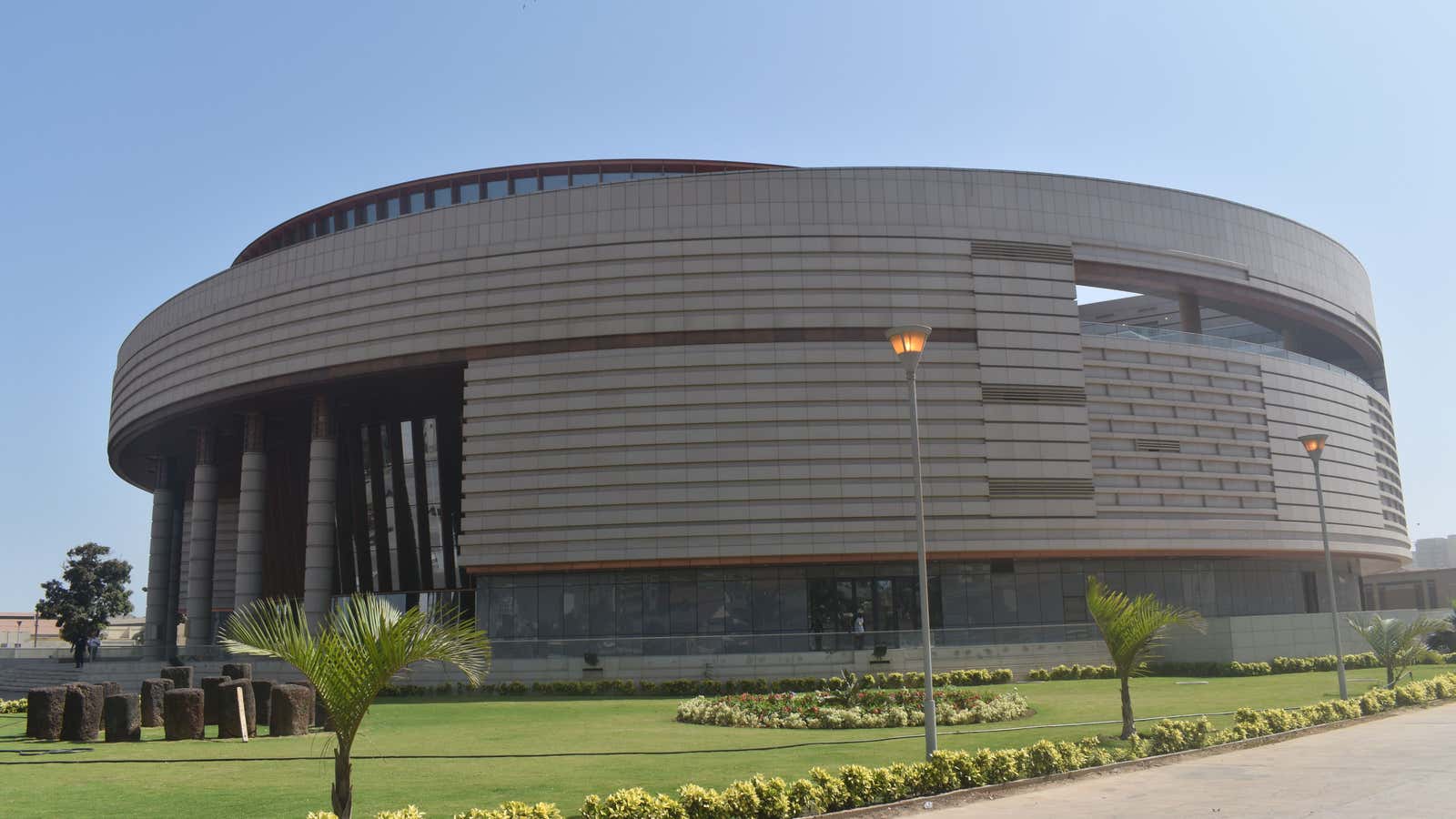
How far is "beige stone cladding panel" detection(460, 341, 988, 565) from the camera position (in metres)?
41.5

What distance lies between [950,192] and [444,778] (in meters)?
33.5

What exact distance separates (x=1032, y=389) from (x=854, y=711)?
22.1 meters

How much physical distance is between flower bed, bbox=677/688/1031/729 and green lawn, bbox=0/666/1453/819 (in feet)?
1.92

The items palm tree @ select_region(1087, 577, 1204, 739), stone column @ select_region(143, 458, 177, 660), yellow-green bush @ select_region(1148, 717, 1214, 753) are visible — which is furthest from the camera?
stone column @ select_region(143, 458, 177, 660)

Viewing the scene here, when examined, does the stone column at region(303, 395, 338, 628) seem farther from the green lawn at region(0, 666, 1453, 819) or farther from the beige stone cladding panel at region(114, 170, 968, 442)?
the green lawn at region(0, 666, 1453, 819)

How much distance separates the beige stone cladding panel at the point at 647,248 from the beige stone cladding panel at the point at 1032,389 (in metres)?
1.87

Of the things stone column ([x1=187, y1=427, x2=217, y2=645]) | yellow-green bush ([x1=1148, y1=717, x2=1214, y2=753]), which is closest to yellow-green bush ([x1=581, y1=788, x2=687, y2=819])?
yellow-green bush ([x1=1148, y1=717, x2=1214, y2=753])

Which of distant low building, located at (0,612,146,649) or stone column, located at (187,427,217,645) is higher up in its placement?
stone column, located at (187,427,217,645)

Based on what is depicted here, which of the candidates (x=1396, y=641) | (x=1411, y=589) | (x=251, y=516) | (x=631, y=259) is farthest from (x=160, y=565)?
(x=1411, y=589)

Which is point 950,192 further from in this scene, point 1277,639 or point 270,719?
point 270,719

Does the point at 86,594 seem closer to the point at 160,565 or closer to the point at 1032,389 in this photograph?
the point at 160,565

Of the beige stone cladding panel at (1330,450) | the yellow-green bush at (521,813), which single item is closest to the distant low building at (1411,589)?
the beige stone cladding panel at (1330,450)

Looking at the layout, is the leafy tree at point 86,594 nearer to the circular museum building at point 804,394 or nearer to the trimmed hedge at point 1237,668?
the circular museum building at point 804,394

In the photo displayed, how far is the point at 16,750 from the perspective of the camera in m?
22.0
